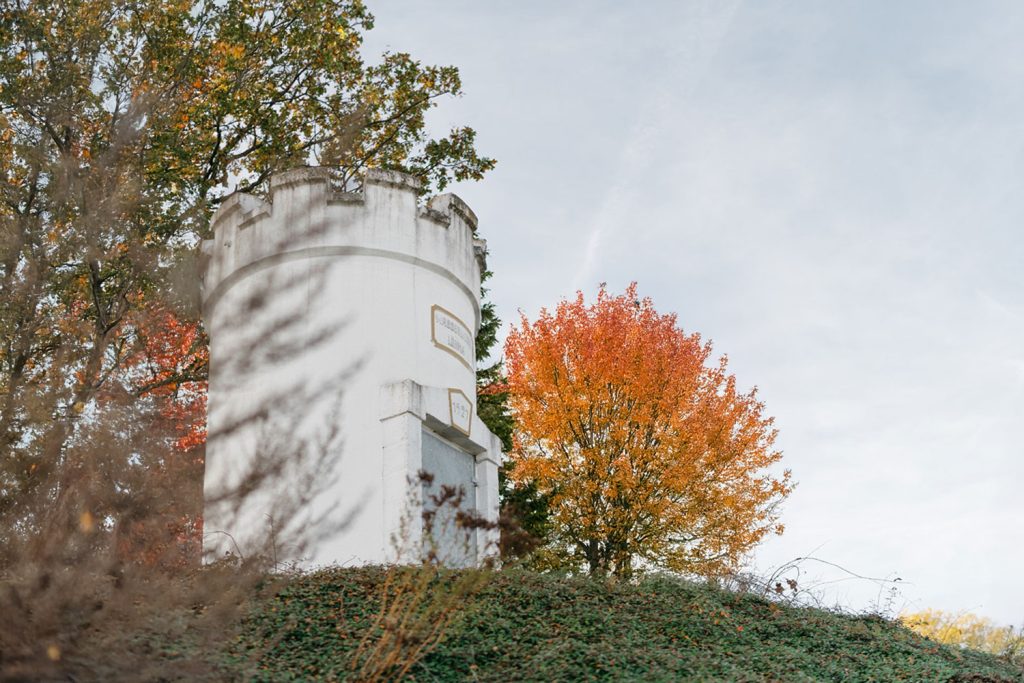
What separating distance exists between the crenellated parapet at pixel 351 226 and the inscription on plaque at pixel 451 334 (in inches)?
21.0

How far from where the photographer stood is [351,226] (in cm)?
1139

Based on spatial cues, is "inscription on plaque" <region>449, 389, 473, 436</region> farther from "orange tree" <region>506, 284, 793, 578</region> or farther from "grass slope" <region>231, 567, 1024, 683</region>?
"orange tree" <region>506, 284, 793, 578</region>

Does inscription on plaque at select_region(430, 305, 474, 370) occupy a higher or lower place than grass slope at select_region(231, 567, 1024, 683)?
higher

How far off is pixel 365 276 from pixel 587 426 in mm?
8950

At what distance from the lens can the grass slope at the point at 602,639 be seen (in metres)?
7.43

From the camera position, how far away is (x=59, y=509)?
2.74 metres

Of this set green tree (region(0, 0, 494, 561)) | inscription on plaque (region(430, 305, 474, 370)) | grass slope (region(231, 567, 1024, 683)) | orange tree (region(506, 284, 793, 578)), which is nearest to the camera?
green tree (region(0, 0, 494, 561))

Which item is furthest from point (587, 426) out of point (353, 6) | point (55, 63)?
point (55, 63)

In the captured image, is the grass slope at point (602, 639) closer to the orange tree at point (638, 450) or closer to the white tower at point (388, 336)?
the white tower at point (388, 336)

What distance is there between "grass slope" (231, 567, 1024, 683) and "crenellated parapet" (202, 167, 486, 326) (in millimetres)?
3884

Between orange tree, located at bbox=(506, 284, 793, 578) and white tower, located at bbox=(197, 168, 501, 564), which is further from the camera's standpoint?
orange tree, located at bbox=(506, 284, 793, 578)

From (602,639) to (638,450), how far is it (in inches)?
389

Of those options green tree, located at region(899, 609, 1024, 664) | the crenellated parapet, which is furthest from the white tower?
green tree, located at region(899, 609, 1024, 664)

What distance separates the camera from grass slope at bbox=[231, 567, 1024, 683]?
743 cm
